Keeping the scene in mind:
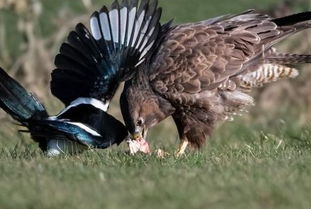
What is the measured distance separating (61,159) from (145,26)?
6.05ft

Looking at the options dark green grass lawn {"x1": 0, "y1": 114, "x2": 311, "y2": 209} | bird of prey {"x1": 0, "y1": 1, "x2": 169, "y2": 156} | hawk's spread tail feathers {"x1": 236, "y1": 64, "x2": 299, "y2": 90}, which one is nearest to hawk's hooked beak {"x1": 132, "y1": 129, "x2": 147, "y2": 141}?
bird of prey {"x1": 0, "y1": 1, "x2": 169, "y2": 156}

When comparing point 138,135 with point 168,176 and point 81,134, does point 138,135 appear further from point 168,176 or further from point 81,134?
point 168,176

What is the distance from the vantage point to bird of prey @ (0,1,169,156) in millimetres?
7324

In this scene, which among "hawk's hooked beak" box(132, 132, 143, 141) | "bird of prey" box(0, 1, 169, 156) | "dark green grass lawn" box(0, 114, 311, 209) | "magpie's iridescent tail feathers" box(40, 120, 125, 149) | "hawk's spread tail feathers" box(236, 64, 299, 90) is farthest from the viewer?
"hawk's spread tail feathers" box(236, 64, 299, 90)

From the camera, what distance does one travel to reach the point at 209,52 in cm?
823

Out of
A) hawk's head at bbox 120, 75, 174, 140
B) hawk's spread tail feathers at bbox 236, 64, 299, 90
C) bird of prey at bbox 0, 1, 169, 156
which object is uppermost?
bird of prey at bbox 0, 1, 169, 156

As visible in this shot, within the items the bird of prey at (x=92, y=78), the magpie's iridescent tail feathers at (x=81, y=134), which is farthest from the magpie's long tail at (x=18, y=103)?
the magpie's iridescent tail feathers at (x=81, y=134)

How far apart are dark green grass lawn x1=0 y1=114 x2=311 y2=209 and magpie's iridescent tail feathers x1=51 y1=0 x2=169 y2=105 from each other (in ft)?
2.85

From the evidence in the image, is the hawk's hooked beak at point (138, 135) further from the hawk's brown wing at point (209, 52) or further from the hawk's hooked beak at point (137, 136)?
the hawk's brown wing at point (209, 52)

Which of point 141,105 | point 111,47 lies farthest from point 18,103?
point 141,105

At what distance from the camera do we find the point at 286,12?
12789 millimetres

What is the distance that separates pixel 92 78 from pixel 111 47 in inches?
12.9

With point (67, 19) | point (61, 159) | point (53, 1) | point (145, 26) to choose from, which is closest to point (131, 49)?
point (145, 26)

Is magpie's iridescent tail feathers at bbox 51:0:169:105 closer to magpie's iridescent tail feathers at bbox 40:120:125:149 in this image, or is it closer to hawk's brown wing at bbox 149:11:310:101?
hawk's brown wing at bbox 149:11:310:101
